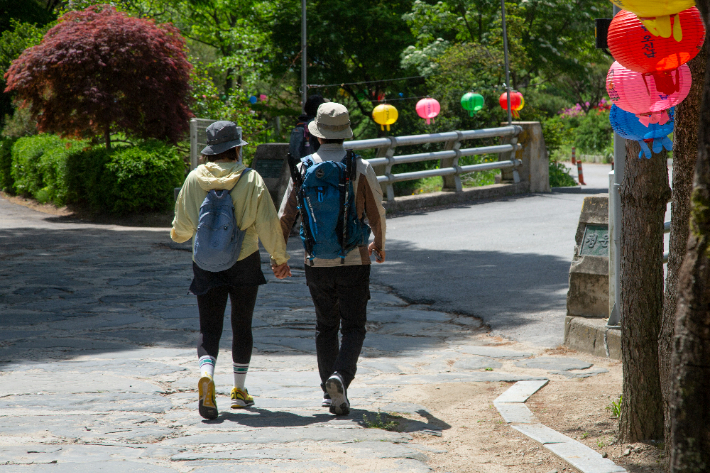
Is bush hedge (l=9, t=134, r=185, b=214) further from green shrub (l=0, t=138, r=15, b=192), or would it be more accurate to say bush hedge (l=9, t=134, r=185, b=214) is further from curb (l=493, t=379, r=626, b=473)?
curb (l=493, t=379, r=626, b=473)

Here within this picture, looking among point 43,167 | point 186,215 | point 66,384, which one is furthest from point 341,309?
point 43,167

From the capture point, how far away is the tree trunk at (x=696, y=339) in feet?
6.63

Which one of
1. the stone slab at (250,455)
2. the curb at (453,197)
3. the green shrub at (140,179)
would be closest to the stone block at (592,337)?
the stone slab at (250,455)

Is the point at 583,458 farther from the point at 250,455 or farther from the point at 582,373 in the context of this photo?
the point at 582,373

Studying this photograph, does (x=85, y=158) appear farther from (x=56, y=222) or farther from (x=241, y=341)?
(x=241, y=341)

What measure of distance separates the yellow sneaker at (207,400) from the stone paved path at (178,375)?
7 cm

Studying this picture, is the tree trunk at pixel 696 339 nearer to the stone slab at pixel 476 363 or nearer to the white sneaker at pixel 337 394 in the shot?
the white sneaker at pixel 337 394

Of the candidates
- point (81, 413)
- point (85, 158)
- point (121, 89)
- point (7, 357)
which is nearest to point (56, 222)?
point (85, 158)

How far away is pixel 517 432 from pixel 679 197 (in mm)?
1572

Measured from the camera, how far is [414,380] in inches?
213

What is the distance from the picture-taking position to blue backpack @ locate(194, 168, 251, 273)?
14.8 feet

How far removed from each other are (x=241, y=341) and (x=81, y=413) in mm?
987

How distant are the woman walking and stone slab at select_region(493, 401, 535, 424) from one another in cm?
151

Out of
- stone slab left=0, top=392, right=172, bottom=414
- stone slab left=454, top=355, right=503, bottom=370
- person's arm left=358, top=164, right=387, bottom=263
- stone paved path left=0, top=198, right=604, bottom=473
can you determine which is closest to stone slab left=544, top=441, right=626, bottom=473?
stone paved path left=0, top=198, right=604, bottom=473
